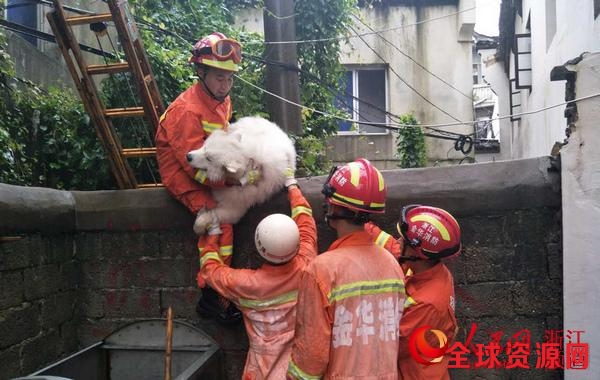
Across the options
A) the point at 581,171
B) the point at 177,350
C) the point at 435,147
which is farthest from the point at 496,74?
the point at 177,350

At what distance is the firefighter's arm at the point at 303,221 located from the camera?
3.22 meters

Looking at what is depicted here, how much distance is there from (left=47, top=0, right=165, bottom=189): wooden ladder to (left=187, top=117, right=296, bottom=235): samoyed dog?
94 centimetres

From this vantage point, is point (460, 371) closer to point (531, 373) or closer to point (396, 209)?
point (531, 373)

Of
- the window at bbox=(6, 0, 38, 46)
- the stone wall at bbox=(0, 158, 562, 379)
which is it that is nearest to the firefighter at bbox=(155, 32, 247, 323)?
the stone wall at bbox=(0, 158, 562, 379)

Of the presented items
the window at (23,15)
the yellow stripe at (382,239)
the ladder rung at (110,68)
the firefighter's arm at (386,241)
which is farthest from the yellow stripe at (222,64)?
the window at (23,15)

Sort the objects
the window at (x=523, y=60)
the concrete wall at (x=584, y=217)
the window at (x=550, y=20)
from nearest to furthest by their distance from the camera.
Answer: the concrete wall at (x=584, y=217) < the window at (x=550, y=20) < the window at (x=523, y=60)

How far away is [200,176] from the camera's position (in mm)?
3367

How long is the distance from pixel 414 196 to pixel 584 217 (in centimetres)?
112

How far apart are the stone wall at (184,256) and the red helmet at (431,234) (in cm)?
76

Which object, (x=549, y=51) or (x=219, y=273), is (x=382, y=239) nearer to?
(x=219, y=273)

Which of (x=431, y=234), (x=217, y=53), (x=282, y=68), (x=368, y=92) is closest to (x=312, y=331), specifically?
(x=431, y=234)

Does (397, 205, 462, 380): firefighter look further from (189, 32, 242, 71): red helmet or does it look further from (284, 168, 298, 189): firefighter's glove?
(189, 32, 242, 71): red helmet

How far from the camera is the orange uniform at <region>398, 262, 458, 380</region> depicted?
276cm

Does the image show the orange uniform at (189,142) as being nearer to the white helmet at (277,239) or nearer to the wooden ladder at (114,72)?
the wooden ladder at (114,72)
